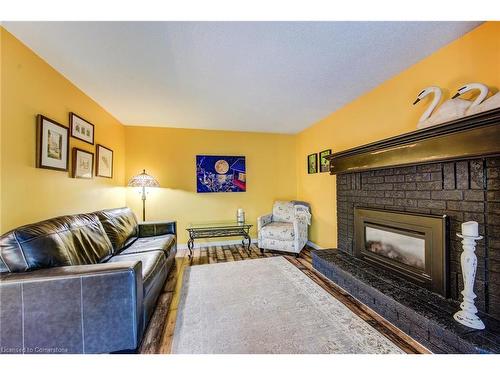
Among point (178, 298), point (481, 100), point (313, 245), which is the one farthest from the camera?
point (313, 245)

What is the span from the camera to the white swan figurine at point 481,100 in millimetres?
1312

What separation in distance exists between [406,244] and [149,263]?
2.43m

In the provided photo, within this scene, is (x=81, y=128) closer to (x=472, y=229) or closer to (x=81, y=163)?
(x=81, y=163)

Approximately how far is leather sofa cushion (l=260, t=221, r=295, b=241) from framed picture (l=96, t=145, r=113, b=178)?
2.58 meters

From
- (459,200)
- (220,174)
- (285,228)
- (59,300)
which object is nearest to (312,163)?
(285,228)

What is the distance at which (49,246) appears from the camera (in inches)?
53.4

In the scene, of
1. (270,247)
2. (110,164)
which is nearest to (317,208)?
(270,247)

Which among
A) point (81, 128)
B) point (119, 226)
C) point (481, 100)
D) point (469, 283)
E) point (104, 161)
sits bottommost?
point (469, 283)

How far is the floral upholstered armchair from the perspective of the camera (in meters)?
3.27

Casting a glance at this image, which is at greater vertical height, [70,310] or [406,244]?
[406,244]

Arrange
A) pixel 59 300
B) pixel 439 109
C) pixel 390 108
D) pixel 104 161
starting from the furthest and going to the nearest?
pixel 104 161
pixel 390 108
pixel 439 109
pixel 59 300

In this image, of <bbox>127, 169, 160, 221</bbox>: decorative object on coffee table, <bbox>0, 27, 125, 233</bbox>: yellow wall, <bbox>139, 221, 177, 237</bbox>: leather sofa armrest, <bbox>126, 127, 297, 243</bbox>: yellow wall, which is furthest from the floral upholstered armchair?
<bbox>0, 27, 125, 233</bbox>: yellow wall

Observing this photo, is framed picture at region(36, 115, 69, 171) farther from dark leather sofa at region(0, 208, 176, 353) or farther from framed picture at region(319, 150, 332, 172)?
framed picture at region(319, 150, 332, 172)

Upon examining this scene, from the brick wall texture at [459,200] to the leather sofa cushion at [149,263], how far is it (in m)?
2.39
